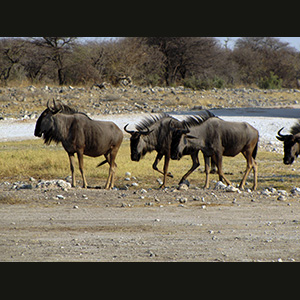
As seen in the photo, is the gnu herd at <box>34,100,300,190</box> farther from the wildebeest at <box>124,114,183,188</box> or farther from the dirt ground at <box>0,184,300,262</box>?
the dirt ground at <box>0,184,300,262</box>

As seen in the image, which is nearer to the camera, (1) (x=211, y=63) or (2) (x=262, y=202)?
(2) (x=262, y=202)

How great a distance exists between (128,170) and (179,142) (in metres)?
2.86

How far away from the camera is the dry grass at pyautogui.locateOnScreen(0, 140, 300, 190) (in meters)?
13.8

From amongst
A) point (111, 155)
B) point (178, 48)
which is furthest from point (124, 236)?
point (178, 48)

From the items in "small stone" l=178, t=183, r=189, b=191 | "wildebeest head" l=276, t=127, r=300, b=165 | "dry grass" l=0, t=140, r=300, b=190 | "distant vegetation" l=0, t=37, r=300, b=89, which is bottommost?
"dry grass" l=0, t=140, r=300, b=190

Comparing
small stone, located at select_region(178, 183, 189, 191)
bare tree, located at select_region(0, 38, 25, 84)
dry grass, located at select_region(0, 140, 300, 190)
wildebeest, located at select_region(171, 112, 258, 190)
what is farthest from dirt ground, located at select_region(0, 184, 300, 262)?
bare tree, located at select_region(0, 38, 25, 84)

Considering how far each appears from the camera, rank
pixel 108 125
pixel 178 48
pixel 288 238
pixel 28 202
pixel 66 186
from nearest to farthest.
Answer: pixel 288 238
pixel 28 202
pixel 66 186
pixel 108 125
pixel 178 48

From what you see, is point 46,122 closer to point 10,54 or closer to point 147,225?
point 147,225

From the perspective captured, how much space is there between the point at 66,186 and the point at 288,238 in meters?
5.40

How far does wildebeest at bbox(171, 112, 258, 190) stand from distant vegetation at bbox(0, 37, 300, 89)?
2770cm

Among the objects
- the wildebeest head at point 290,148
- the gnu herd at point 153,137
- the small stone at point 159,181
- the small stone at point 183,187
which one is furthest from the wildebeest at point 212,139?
the wildebeest head at point 290,148

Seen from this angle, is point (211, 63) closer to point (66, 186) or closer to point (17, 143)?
point (17, 143)

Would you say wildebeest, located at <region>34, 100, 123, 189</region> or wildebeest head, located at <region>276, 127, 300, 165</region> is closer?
wildebeest, located at <region>34, 100, 123, 189</region>

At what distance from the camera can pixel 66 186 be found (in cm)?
1212
